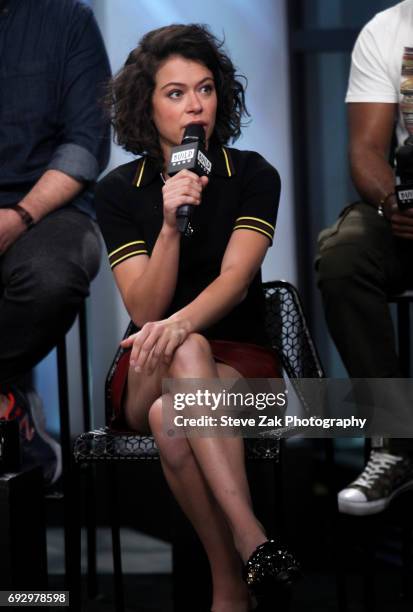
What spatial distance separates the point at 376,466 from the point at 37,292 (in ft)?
3.14

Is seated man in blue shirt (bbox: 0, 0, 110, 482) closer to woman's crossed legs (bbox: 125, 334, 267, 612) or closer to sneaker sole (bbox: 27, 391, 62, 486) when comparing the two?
sneaker sole (bbox: 27, 391, 62, 486)

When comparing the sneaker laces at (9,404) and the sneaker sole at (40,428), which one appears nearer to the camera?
the sneaker laces at (9,404)

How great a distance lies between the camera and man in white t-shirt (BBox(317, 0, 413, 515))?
8.64 feet

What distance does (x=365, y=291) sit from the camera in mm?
2670

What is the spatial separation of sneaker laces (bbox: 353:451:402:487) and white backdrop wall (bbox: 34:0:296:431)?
1273mm

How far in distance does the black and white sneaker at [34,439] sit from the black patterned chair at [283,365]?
0.28 m

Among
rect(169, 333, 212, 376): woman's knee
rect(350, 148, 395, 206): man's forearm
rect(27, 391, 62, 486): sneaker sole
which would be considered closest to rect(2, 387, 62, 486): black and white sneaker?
rect(27, 391, 62, 486): sneaker sole

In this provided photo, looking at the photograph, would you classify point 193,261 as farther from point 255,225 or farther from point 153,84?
point 153,84

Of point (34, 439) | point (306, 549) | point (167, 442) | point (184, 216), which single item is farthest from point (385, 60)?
point (306, 549)

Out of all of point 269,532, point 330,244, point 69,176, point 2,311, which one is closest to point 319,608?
point 269,532

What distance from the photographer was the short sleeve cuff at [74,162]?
2.97 m

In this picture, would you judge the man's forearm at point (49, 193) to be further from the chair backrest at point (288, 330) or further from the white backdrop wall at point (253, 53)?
the white backdrop wall at point (253, 53)

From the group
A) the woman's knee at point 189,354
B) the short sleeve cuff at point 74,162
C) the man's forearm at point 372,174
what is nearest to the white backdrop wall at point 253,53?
the short sleeve cuff at point 74,162

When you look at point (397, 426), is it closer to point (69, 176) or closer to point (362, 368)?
point (362, 368)
